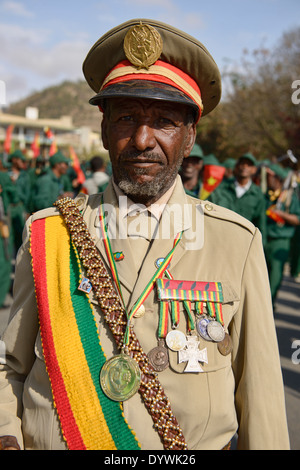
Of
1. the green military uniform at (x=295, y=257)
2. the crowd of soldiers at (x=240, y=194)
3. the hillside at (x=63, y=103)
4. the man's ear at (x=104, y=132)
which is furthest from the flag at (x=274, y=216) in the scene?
the hillside at (x=63, y=103)

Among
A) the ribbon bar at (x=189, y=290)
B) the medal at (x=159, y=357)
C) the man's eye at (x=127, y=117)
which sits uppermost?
the man's eye at (x=127, y=117)

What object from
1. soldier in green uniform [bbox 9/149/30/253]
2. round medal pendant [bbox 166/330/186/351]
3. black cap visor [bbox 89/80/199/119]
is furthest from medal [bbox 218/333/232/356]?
soldier in green uniform [bbox 9/149/30/253]

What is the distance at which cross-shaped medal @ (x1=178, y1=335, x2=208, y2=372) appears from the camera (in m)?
1.54

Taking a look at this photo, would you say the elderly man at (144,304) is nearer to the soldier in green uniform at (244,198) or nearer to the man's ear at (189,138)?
the man's ear at (189,138)

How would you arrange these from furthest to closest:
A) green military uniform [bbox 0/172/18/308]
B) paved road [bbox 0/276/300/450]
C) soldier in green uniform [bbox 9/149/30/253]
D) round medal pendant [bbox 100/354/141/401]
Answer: soldier in green uniform [bbox 9/149/30/253] → green military uniform [bbox 0/172/18/308] → paved road [bbox 0/276/300/450] → round medal pendant [bbox 100/354/141/401]

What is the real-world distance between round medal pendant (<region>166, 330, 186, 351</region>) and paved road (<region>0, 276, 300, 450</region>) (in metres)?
2.45

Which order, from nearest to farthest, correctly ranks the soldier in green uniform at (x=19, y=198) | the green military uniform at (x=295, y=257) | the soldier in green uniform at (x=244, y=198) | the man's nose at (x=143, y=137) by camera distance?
the man's nose at (x=143, y=137), the soldier in green uniform at (x=244, y=198), the soldier in green uniform at (x=19, y=198), the green military uniform at (x=295, y=257)

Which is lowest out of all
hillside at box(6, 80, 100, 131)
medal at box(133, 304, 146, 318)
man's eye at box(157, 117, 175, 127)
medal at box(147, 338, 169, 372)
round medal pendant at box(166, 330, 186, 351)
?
medal at box(147, 338, 169, 372)

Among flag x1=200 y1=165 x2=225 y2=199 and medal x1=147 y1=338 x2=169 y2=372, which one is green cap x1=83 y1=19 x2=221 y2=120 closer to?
medal x1=147 y1=338 x2=169 y2=372

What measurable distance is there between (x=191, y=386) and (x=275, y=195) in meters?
5.65

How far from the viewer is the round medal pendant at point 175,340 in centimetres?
157

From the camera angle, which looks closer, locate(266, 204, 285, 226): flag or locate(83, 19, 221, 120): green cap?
locate(83, 19, 221, 120): green cap

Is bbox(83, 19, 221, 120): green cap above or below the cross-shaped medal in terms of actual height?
above
